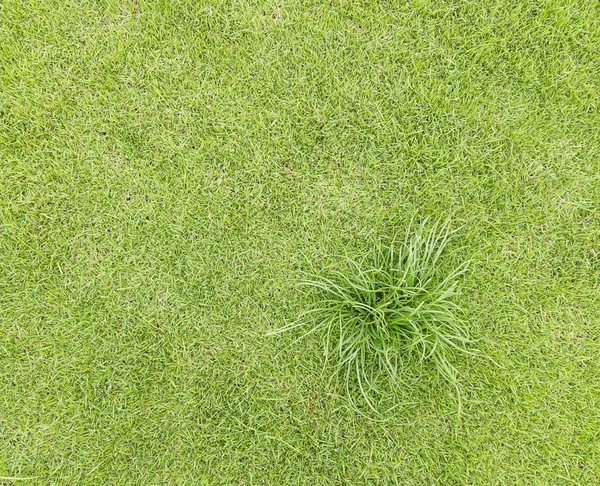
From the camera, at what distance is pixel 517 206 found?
6.32 ft

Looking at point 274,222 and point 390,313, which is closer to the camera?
point 390,313

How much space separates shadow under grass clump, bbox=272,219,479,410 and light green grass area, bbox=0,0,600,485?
8 centimetres

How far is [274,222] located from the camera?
1.92m

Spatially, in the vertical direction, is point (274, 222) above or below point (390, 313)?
above

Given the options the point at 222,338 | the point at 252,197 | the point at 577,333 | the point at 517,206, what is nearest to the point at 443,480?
the point at 577,333

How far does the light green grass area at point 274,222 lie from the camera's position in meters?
1.82

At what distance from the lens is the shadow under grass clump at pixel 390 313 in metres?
1.74

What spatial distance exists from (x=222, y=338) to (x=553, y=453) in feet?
5.77

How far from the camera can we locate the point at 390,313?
177cm

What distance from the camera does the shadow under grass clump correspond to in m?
1.74

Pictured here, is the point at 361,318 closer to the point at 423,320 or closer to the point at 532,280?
the point at 423,320

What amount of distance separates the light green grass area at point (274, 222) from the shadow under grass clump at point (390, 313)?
0.27ft

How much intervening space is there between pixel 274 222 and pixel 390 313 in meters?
0.75

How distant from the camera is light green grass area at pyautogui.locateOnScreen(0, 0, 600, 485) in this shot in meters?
1.82
